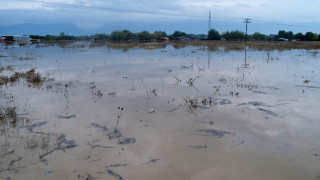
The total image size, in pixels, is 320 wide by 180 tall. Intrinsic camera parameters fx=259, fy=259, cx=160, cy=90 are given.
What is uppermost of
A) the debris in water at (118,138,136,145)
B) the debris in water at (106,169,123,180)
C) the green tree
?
the green tree

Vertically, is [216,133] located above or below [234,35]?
below

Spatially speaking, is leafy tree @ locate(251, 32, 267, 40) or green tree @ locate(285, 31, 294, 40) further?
leafy tree @ locate(251, 32, 267, 40)

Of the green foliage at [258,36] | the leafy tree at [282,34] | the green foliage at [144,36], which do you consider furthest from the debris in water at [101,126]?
the leafy tree at [282,34]

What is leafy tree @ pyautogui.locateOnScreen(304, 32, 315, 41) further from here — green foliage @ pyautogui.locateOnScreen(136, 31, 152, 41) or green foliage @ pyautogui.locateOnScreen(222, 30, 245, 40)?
green foliage @ pyautogui.locateOnScreen(136, 31, 152, 41)

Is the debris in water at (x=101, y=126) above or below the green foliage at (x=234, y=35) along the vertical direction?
below

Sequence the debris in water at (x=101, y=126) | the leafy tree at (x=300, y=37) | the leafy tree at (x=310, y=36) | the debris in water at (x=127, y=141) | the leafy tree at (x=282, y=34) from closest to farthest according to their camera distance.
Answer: the debris in water at (x=127, y=141), the debris in water at (x=101, y=126), the leafy tree at (x=310, y=36), the leafy tree at (x=300, y=37), the leafy tree at (x=282, y=34)

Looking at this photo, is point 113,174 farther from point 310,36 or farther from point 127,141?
point 310,36

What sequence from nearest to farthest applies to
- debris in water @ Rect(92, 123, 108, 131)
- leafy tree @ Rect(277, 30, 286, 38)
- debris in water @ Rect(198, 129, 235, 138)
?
debris in water @ Rect(198, 129, 235, 138) → debris in water @ Rect(92, 123, 108, 131) → leafy tree @ Rect(277, 30, 286, 38)

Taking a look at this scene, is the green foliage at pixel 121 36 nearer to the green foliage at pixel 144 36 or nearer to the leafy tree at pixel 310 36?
the green foliage at pixel 144 36

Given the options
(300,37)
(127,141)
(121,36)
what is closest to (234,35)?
(300,37)

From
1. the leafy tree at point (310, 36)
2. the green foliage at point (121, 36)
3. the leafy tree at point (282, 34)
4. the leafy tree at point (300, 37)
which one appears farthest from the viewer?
the green foliage at point (121, 36)

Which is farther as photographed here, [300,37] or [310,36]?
[300,37]

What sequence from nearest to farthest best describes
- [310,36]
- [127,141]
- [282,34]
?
[127,141]
[310,36]
[282,34]

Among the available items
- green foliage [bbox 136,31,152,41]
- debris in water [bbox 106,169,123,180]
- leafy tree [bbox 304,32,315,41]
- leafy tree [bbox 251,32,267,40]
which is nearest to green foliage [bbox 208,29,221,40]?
leafy tree [bbox 251,32,267,40]
